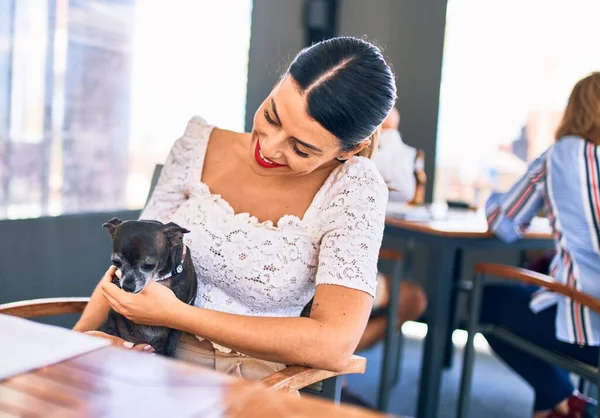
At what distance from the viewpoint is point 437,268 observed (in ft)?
9.27

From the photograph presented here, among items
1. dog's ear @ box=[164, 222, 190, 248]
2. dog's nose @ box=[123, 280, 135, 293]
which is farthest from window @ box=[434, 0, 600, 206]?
dog's nose @ box=[123, 280, 135, 293]

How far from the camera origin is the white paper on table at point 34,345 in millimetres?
809

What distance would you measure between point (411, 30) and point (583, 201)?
10.1 ft

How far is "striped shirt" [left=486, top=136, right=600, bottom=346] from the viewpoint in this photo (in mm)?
2449

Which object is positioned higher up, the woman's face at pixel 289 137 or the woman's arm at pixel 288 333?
the woman's face at pixel 289 137

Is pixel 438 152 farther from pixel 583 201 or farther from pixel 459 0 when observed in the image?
pixel 583 201

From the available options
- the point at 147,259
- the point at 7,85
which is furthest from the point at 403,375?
the point at 147,259

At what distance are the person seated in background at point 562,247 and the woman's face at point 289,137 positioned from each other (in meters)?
1.43

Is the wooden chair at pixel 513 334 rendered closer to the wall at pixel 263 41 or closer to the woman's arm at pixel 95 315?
the woman's arm at pixel 95 315

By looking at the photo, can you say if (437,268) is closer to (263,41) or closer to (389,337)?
(389,337)

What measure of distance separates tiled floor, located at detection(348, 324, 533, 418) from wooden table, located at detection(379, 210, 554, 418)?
1.38 ft

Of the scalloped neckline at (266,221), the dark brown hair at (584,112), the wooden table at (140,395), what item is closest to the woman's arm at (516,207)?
A: the dark brown hair at (584,112)

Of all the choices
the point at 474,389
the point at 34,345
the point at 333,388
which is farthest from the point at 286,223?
the point at 474,389

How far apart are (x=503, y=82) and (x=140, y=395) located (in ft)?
16.6
